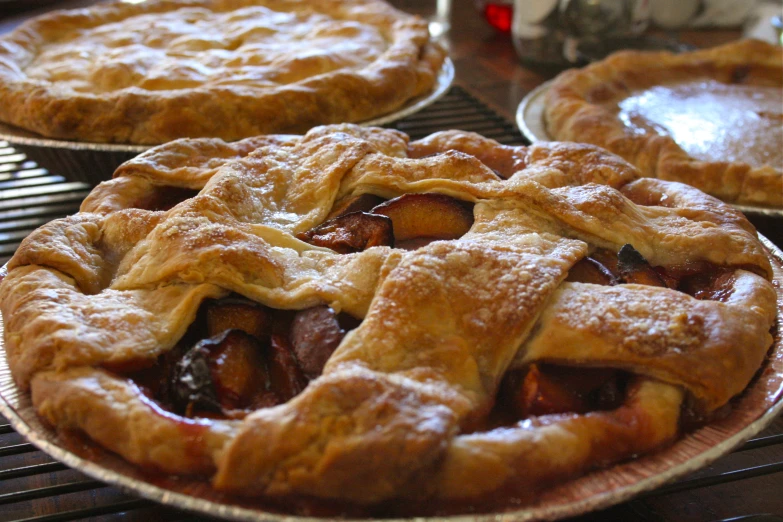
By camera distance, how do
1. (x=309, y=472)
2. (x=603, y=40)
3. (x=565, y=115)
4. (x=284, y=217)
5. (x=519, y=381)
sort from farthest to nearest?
(x=603, y=40) → (x=565, y=115) → (x=284, y=217) → (x=519, y=381) → (x=309, y=472)

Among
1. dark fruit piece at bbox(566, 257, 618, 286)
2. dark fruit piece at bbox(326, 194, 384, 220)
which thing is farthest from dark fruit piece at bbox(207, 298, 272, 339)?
dark fruit piece at bbox(566, 257, 618, 286)

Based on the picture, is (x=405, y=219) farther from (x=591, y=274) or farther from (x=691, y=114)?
(x=691, y=114)

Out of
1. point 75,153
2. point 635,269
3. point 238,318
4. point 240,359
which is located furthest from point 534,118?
point 240,359

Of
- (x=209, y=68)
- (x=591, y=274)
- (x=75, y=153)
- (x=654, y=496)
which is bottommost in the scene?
(x=654, y=496)

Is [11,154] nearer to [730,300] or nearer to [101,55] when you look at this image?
[101,55]

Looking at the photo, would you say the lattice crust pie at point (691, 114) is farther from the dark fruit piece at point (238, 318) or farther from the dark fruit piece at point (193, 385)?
the dark fruit piece at point (193, 385)

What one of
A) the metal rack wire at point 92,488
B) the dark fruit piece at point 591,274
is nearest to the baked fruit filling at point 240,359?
the metal rack wire at point 92,488

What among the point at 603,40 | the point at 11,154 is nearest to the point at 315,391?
the point at 11,154
